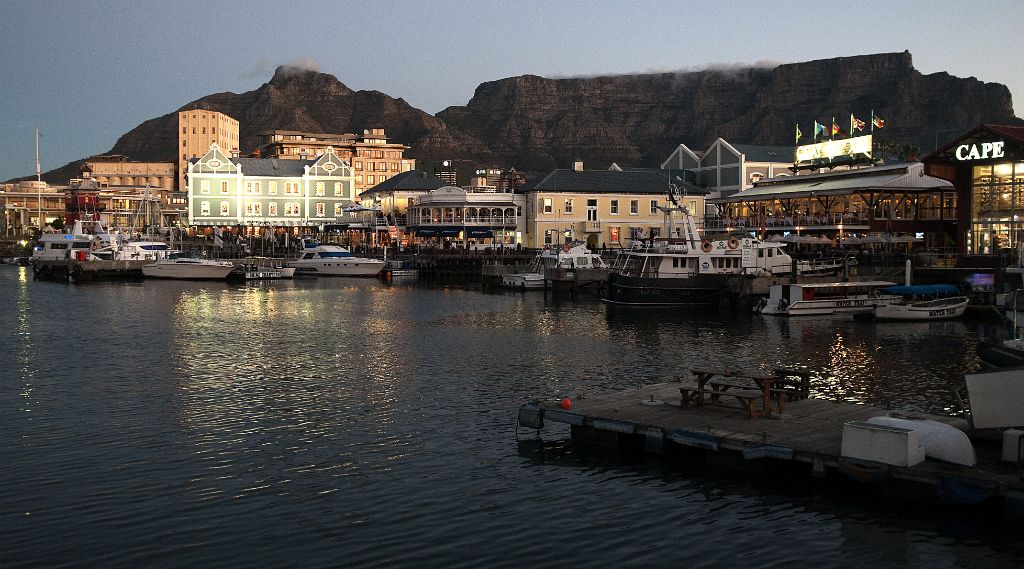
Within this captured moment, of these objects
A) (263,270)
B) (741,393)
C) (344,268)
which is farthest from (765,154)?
(741,393)

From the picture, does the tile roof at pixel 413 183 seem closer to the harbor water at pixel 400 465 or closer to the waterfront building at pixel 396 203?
the waterfront building at pixel 396 203

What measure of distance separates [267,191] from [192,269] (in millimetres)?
40678

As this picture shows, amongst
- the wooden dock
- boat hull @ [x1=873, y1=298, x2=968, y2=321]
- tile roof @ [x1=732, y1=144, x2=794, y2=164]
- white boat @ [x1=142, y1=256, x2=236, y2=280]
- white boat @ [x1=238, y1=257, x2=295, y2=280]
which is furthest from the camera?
A: tile roof @ [x1=732, y1=144, x2=794, y2=164]

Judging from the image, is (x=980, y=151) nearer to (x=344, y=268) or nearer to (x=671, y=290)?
(x=671, y=290)

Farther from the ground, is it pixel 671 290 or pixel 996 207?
pixel 996 207

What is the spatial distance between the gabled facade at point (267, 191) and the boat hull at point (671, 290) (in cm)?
7014

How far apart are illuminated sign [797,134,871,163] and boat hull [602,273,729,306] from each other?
3433 centimetres

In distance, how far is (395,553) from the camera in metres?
16.3

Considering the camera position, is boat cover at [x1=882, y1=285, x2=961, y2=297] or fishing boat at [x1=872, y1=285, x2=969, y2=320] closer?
fishing boat at [x1=872, y1=285, x2=969, y2=320]

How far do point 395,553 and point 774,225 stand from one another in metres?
76.8

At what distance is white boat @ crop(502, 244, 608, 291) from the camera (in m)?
78.4

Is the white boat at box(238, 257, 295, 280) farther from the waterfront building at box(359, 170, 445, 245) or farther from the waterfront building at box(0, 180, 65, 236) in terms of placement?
the waterfront building at box(0, 180, 65, 236)

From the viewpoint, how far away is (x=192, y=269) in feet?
293

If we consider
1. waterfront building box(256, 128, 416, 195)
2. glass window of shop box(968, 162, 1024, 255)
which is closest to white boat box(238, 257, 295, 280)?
glass window of shop box(968, 162, 1024, 255)
